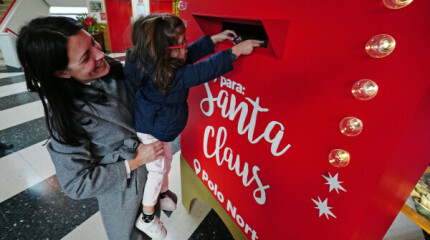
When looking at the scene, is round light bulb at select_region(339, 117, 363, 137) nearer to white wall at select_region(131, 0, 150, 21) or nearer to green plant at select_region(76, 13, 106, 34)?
white wall at select_region(131, 0, 150, 21)

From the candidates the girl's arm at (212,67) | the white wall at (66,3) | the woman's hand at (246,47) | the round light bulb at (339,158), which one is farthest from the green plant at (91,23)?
the round light bulb at (339,158)

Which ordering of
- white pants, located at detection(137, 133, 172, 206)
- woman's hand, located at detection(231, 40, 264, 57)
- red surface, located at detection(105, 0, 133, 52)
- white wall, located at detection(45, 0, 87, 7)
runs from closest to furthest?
woman's hand, located at detection(231, 40, 264, 57) < white pants, located at detection(137, 133, 172, 206) < red surface, located at detection(105, 0, 133, 52) < white wall, located at detection(45, 0, 87, 7)

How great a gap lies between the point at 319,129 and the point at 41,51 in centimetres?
86

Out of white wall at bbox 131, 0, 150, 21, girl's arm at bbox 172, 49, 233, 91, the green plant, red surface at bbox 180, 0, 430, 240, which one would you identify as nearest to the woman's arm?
girl's arm at bbox 172, 49, 233, 91

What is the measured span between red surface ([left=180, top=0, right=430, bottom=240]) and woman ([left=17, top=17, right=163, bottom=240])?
473mm

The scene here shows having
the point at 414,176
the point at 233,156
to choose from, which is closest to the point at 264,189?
the point at 233,156

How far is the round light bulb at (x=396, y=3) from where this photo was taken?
0.42 meters

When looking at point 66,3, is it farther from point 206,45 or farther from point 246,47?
point 246,47

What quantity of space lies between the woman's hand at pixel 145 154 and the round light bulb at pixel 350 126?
0.75 m

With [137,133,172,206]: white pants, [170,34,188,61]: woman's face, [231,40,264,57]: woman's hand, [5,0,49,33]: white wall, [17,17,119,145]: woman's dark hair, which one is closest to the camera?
[17,17,119,145]: woman's dark hair

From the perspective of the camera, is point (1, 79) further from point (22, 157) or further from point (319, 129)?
point (319, 129)

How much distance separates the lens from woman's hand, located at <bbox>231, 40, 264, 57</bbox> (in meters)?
0.80

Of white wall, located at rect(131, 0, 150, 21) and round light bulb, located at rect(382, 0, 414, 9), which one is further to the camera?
white wall, located at rect(131, 0, 150, 21)

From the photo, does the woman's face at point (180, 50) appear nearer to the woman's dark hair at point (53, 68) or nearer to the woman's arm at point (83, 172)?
the woman's dark hair at point (53, 68)
